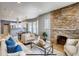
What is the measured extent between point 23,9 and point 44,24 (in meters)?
0.45

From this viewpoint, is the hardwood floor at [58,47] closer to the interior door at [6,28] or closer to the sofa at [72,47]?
the sofa at [72,47]

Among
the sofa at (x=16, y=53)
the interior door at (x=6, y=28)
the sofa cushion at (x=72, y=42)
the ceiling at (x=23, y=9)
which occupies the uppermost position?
the ceiling at (x=23, y=9)

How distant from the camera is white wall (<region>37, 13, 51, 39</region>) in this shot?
3.04 metres

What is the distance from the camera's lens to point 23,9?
305 centimetres

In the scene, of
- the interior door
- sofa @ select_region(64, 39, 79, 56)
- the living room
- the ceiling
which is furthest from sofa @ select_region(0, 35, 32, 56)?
sofa @ select_region(64, 39, 79, 56)

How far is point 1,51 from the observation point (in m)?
3.07

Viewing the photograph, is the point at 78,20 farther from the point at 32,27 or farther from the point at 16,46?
the point at 16,46

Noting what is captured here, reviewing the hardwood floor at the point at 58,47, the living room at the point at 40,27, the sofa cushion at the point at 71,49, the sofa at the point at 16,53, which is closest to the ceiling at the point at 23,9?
the living room at the point at 40,27

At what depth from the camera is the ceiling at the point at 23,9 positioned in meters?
3.04

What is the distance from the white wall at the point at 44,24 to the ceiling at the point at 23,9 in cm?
8

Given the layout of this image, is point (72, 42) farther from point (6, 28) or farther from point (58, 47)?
point (6, 28)

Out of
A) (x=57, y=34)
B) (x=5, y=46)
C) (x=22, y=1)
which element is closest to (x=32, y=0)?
(x=22, y=1)

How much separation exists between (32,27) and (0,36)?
578mm

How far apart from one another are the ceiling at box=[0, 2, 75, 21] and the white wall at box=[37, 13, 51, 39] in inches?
3.0
